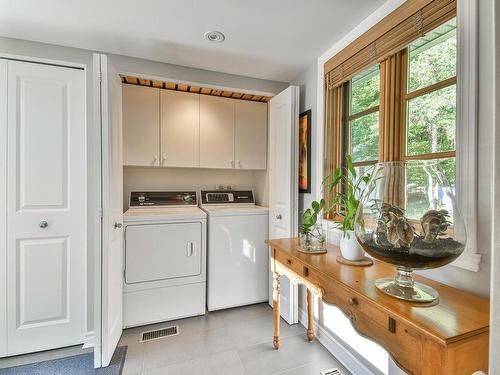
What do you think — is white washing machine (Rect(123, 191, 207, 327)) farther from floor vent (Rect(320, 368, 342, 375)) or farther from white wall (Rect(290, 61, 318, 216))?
floor vent (Rect(320, 368, 342, 375))

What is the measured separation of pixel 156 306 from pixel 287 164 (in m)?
1.77

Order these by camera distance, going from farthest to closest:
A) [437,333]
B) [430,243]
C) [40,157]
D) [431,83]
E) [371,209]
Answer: [40,157] < [431,83] < [371,209] < [430,243] < [437,333]

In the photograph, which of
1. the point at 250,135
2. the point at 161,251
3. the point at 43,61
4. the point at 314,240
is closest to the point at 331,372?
the point at 314,240

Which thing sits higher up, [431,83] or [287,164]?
[431,83]

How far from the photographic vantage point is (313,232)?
1.67 metres

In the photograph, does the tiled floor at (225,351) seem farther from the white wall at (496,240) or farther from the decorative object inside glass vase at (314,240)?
the white wall at (496,240)

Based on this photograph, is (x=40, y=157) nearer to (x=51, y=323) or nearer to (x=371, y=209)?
(x=51, y=323)

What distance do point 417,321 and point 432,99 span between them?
3.56 feet

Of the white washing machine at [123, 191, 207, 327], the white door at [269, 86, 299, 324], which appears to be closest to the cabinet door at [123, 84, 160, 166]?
the white washing machine at [123, 191, 207, 327]

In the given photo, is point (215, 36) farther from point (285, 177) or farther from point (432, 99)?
point (432, 99)

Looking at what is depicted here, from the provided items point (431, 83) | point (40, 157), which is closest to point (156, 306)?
point (40, 157)

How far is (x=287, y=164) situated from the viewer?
2.23 m

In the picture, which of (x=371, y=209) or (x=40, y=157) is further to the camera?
(x=40, y=157)

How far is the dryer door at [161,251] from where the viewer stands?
7.09 ft
